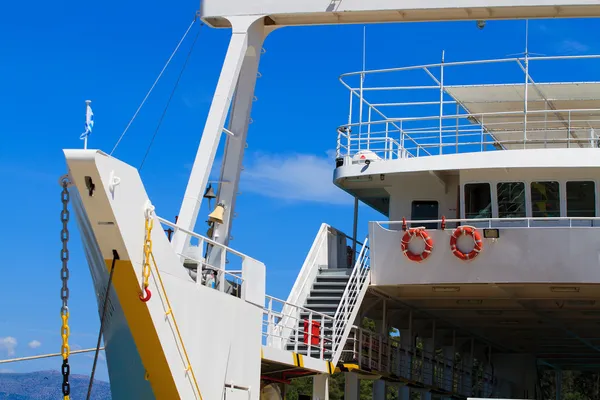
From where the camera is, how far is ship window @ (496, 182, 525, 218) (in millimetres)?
22297

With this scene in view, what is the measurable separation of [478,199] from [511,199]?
746 mm

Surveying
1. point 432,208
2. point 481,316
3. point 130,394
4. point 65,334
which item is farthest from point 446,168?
point 65,334

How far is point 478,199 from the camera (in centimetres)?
2277

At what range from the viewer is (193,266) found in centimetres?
1678

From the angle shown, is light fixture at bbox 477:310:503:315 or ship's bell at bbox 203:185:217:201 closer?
ship's bell at bbox 203:185:217:201

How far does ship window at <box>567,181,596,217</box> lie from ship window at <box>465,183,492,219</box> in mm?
1713

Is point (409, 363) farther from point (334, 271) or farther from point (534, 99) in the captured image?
point (534, 99)

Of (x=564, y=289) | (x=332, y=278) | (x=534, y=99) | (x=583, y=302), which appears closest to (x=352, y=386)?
(x=332, y=278)

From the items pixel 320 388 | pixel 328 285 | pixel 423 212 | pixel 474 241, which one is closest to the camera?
pixel 320 388

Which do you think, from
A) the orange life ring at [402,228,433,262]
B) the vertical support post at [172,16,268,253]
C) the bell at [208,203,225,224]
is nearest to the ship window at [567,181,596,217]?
the orange life ring at [402,228,433,262]

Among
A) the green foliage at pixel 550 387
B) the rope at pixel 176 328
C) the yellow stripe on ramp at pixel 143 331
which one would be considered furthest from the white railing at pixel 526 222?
the green foliage at pixel 550 387

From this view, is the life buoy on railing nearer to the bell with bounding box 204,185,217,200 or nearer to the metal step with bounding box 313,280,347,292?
the metal step with bounding box 313,280,347,292

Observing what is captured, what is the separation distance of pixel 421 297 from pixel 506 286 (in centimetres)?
Answer: 271

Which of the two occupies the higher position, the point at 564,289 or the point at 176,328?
the point at 564,289
